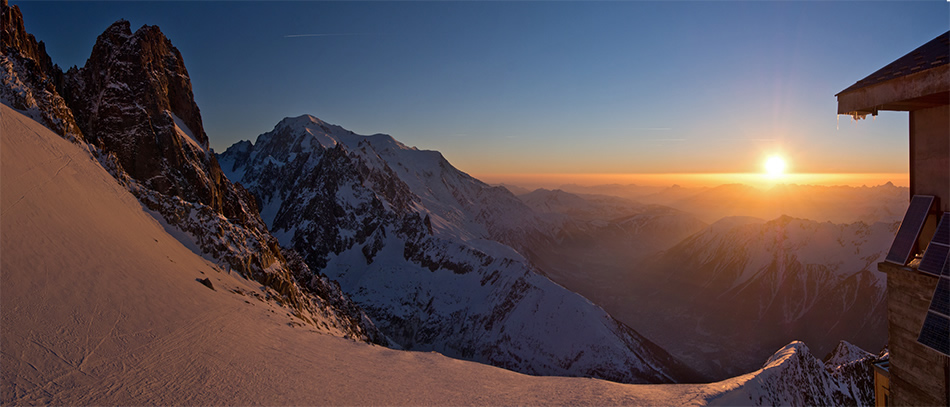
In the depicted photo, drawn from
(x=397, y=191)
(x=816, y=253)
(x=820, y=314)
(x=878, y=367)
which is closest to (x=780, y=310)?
(x=820, y=314)

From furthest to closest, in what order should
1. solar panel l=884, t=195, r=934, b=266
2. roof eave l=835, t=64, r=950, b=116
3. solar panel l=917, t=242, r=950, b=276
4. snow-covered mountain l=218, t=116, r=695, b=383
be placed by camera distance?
snow-covered mountain l=218, t=116, r=695, b=383, solar panel l=884, t=195, r=934, b=266, solar panel l=917, t=242, r=950, b=276, roof eave l=835, t=64, r=950, b=116

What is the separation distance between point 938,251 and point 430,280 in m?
108

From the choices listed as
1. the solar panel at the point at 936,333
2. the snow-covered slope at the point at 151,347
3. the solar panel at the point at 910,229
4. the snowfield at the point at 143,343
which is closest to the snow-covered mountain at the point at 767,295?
the snow-covered slope at the point at 151,347

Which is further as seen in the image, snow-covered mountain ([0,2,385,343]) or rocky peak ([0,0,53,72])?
rocky peak ([0,0,53,72])

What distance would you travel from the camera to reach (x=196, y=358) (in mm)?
13508

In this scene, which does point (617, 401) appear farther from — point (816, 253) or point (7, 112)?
point (816, 253)

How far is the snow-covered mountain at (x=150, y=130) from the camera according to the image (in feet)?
104

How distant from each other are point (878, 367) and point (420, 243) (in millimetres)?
119459

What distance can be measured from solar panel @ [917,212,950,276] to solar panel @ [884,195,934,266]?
162 millimetres

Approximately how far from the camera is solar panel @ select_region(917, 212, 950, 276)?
4.78 meters

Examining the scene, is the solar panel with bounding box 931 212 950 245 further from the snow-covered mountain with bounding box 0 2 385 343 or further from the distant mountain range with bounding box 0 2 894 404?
the snow-covered mountain with bounding box 0 2 385 343

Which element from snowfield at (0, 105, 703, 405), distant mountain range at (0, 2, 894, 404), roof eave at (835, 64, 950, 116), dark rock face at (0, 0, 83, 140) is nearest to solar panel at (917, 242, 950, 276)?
roof eave at (835, 64, 950, 116)

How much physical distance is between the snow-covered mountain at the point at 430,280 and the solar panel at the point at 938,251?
71.6 m

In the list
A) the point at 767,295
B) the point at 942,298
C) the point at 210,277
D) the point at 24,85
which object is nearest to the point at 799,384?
the point at 942,298
